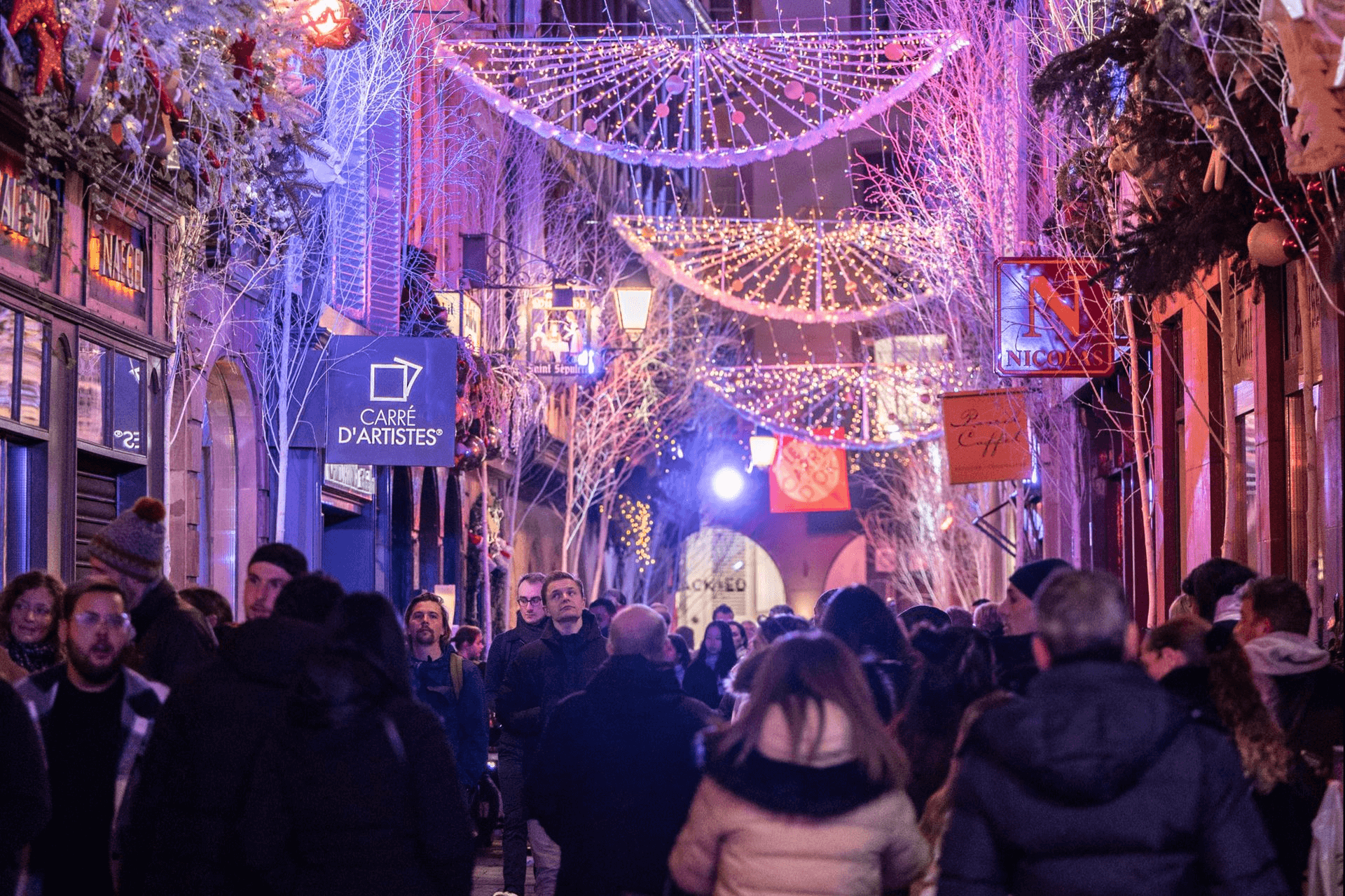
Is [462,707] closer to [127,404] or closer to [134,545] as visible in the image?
[127,404]

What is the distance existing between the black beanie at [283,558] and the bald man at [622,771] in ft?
4.13

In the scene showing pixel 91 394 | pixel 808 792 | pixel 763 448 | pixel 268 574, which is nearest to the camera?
pixel 808 792

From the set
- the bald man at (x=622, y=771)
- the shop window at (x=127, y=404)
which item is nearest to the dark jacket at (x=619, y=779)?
the bald man at (x=622, y=771)

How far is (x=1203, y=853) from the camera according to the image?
4293mm

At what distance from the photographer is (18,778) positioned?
5.27m

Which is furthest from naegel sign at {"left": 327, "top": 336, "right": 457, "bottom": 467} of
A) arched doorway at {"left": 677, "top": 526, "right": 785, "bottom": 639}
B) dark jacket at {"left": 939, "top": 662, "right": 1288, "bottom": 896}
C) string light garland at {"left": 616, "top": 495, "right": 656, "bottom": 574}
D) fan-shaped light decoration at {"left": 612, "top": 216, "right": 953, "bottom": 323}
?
arched doorway at {"left": 677, "top": 526, "right": 785, "bottom": 639}

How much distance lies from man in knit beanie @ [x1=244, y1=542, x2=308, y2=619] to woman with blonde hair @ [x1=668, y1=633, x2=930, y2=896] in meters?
2.67

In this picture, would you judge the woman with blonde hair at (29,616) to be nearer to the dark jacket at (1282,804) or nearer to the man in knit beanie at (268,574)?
the man in knit beanie at (268,574)

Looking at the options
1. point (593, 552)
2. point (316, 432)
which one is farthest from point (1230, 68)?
point (593, 552)

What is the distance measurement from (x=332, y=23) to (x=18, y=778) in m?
9.14

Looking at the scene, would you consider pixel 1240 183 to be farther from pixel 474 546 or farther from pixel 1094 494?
pixel 474 546

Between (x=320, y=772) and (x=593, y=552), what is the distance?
4142 cm

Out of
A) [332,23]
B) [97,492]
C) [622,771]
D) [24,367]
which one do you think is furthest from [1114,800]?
[332,23]

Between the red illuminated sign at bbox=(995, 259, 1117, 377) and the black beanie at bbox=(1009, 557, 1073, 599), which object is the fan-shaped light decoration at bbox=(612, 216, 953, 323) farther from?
the black beanie at bbox=(1009, 557, 1073, 599)
